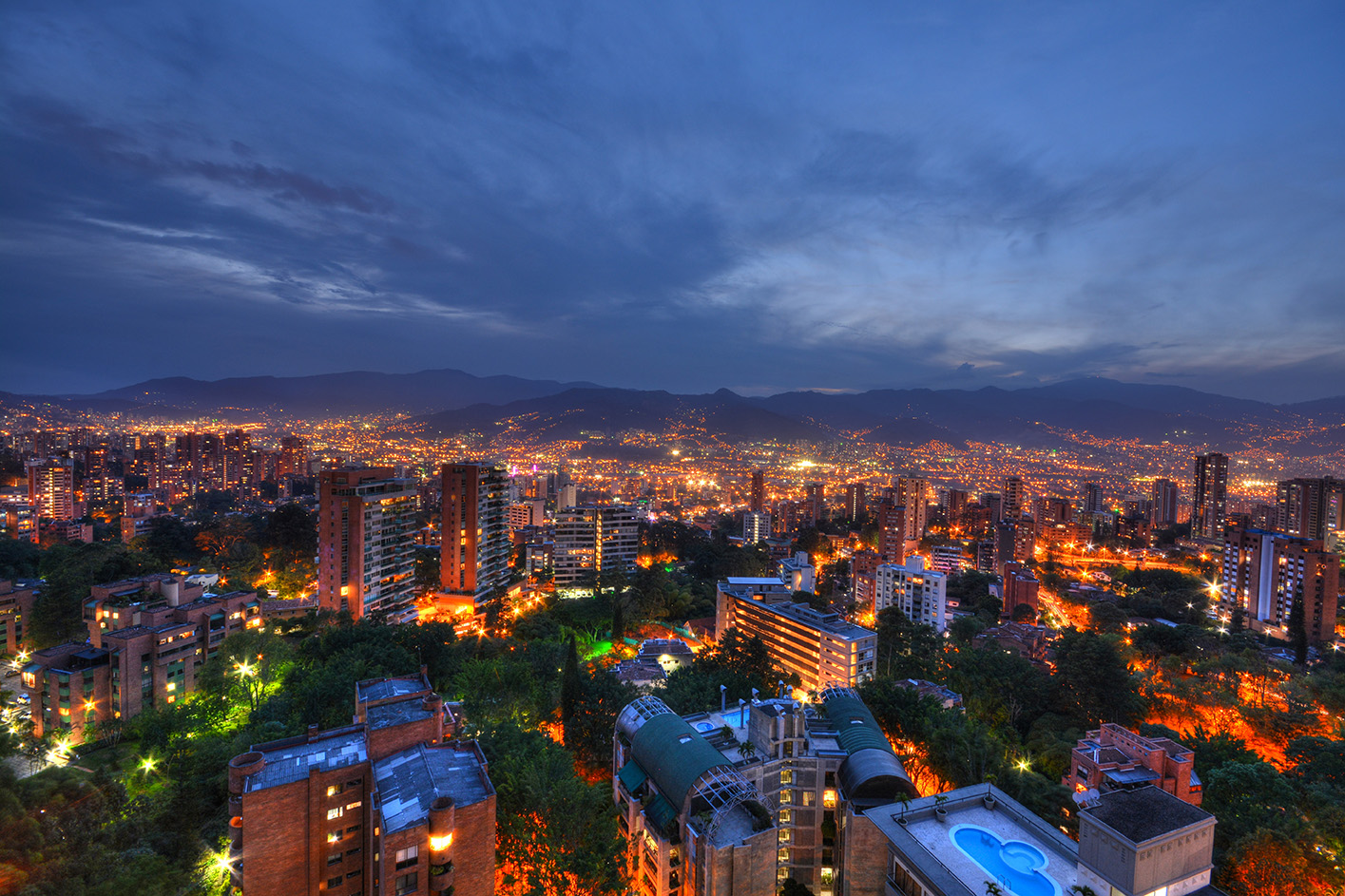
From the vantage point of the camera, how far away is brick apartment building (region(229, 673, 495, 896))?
22.5 feet

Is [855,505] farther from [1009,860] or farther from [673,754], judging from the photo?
[1009,860]

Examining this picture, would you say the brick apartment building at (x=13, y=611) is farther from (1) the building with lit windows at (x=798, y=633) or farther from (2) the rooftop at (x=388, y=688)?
(1) the building with lit windows at (x=798, y=633)

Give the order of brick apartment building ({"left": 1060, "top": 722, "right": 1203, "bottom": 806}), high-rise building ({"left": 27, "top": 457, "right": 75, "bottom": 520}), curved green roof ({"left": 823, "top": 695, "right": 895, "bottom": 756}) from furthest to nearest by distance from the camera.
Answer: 1. high-rise building ({"left": 27, "top": 457, "right": 75, "bottom": 520})
2. brick apartment building ({"left": 1060, "top": 722, "right": 1203, "bottom": 806})
3. curved green roof ({"left": 823, "top": 695, "right": 895, "bottom": 756})

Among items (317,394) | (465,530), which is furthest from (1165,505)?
(317,394)

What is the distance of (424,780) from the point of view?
7664mm

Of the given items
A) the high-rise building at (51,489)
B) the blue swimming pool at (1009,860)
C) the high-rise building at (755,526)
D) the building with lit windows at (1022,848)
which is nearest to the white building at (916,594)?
the high-rise building at (755,526)

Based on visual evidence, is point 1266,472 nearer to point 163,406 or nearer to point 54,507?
point 54,507

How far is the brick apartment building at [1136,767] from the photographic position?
436 inches

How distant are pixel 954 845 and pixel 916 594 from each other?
67.5 ft

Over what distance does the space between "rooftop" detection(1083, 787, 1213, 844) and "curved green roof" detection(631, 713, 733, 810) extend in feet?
15.5

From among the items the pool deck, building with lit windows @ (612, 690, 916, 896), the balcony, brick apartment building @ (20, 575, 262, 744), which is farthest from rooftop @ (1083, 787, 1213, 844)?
brick apartment building @ (20, 575, 262, 744)

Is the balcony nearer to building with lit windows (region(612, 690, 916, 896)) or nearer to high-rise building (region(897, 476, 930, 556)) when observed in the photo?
building with lit windows (region(612, 690, 916, 896))

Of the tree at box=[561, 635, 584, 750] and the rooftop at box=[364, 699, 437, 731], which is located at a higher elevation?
the rooftop at box=[364, 699, 437, 731]

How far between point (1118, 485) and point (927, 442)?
43.6m
